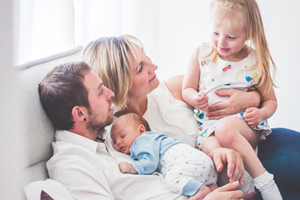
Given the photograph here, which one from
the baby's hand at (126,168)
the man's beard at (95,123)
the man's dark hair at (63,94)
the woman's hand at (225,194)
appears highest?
the man's dark hair at (63,94)

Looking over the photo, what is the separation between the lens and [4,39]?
0.29 metres

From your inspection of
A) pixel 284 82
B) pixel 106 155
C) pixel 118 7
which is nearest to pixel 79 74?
pixel 106 155

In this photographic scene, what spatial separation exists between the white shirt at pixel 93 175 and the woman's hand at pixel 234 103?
540 millimetres

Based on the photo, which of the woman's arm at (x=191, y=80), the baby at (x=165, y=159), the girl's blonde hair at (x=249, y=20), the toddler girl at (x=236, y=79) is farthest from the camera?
the woman's arm at (x=191, y=80)

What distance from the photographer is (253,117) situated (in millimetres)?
1416

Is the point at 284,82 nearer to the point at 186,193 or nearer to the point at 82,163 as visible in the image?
the point at 186,193

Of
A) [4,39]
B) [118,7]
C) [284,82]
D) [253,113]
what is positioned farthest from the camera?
[284,82]

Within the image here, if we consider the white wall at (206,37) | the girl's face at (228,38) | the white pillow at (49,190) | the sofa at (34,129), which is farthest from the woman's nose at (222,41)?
the white wall at (206,37)

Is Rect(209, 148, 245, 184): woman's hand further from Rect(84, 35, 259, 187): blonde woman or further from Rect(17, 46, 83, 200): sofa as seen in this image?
Rect(17, 46, 83, 200): sofa

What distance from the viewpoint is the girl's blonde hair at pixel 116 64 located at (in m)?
1.44

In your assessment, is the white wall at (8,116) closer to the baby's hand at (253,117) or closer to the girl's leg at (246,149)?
the girl's leg at (246,149)

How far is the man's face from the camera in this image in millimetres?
1196

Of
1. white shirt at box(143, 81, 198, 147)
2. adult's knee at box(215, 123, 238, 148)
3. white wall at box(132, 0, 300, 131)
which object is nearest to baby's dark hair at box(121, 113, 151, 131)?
white shirt at box(143, 81, 198, 147)

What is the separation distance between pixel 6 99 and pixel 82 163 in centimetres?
Result: 77
